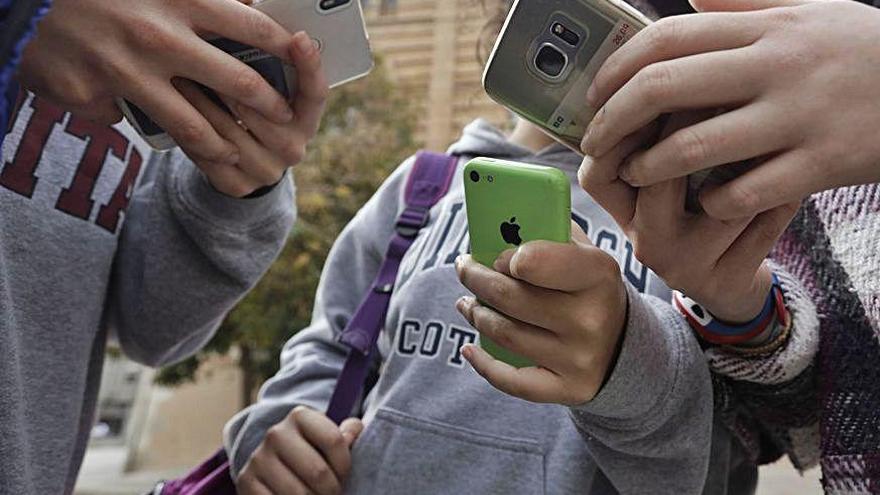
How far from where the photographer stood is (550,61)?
2.56 ft

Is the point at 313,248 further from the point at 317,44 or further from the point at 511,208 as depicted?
the point at 511,208

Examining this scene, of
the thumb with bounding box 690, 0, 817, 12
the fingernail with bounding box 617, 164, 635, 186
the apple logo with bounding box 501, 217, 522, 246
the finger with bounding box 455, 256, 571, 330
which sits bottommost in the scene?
the finger with bounding box 455, 256, 571, 330

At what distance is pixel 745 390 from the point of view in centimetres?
95

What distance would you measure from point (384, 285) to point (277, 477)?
0.28m

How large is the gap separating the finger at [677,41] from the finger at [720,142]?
53 mm

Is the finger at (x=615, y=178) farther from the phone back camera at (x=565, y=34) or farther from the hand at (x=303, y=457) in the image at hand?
the hand at (x=303, y=457)

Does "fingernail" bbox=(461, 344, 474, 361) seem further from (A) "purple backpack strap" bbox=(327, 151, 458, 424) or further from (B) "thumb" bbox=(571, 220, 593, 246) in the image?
(A) "purple backpack strap" bbox=(327, 151, 458, 424)

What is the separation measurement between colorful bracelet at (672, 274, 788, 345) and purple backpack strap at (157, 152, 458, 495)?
1.41 feet

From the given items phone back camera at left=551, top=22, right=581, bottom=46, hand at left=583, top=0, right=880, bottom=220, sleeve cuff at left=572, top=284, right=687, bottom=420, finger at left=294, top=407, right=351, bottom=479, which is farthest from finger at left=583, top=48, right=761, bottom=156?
finger at left=294, top=407, right=351, bottom=479

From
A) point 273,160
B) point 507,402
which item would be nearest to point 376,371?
point 507,402

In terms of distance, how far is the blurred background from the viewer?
583 cm

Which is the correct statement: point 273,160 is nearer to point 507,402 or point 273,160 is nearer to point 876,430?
point 507,402

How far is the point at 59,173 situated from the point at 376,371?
468 mm

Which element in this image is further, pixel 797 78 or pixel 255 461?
pixel 255 461
